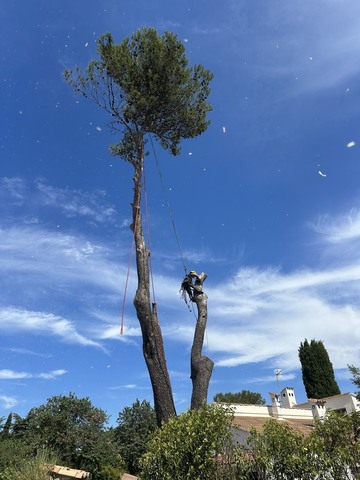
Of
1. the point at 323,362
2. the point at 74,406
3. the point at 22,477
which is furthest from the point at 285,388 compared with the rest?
the point at 22,477

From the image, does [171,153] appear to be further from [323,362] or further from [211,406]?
[323,362]

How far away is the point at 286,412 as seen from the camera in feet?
92.1

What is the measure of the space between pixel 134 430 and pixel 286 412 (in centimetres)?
1022

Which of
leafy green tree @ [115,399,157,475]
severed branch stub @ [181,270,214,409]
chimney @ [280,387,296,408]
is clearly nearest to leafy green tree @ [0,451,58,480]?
severed branch stub @ [181,270,214,409]

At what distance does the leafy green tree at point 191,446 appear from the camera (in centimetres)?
718

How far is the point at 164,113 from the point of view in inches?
530

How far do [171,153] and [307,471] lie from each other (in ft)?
34.8

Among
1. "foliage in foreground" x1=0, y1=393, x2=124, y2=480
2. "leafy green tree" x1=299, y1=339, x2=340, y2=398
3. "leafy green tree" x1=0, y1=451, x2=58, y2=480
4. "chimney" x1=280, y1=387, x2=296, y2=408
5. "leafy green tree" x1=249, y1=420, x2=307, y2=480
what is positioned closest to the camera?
"leafy green tree" x1=249, y1=420, x2=307, y2=480

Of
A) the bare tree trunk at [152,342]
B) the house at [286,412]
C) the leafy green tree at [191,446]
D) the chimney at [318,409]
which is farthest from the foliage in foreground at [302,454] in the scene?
the chimney at [318,409]

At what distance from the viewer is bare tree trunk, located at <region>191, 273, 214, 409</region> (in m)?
9.23

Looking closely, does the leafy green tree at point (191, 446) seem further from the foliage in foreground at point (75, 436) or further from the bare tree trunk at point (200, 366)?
the foliage in foreground at point (75, 436)

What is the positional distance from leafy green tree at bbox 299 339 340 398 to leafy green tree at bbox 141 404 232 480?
1536 inches

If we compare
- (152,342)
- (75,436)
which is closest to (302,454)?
(152,342)

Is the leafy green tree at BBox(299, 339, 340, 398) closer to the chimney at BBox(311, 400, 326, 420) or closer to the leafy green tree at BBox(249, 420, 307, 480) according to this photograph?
the chimney at BBox(311, 400, 326, 420)
